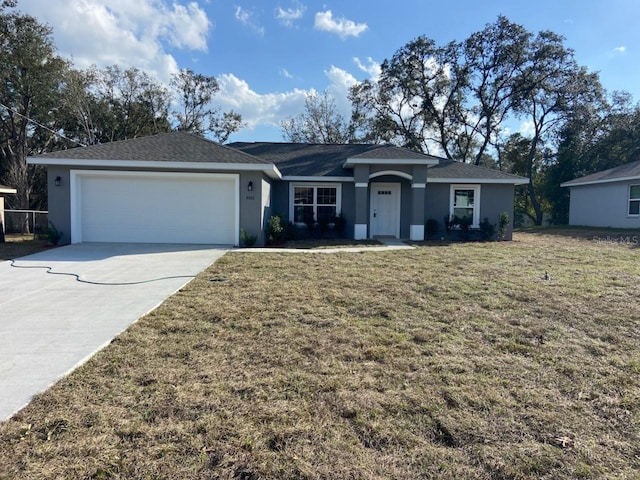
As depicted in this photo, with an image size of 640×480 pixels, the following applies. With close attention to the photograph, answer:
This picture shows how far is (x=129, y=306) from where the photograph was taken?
5422 millimetres

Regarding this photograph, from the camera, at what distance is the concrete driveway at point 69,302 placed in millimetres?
3461

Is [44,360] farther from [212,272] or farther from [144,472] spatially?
[212,272]

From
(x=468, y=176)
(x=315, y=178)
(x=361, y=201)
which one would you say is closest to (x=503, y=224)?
(x=468, y=176)

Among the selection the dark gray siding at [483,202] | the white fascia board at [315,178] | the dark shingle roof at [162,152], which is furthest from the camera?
the dark gray siding at [483,202]

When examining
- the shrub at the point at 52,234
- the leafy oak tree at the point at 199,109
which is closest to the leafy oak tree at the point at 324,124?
the leafy oak tree at the point at 199,109

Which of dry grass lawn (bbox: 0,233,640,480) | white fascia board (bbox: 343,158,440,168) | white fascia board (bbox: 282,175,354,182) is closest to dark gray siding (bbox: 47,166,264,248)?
white fascia board (bbox: 282,175,354,182)

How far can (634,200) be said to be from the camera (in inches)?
788

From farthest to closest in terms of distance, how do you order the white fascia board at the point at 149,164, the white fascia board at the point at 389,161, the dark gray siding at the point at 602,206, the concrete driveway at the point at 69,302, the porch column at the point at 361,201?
the dark gray siding at the point at 602,206, the porch column at the point at 361,201, the white fascia board at the point at 389,161, the white fascia board at the point at 149,164, the concrete driveway at the point at 69,302

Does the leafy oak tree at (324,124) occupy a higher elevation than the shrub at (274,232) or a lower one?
higher

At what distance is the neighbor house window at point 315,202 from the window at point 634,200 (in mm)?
16422

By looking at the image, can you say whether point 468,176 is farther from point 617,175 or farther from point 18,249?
point 18,249

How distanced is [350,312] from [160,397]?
284 centimetres

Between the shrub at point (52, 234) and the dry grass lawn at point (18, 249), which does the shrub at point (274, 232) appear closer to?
the shrub at point (52, 234)

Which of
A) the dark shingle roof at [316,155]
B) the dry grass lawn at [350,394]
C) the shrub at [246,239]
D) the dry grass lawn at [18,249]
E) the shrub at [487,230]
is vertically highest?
the dark shingle roof at [316,155]
